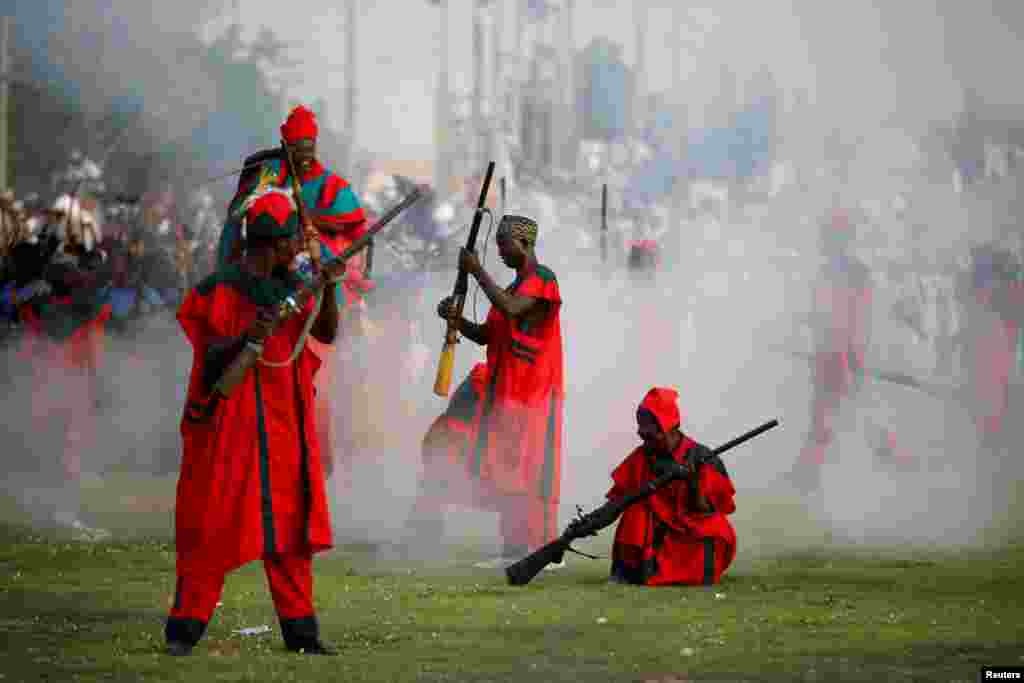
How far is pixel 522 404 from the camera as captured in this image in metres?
13.5

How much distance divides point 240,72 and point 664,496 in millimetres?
18585

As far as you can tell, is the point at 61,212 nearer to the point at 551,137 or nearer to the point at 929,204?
the point at 929,204

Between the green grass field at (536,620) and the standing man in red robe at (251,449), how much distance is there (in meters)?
0.32

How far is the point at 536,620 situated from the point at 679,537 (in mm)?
1739

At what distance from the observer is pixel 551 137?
263ft

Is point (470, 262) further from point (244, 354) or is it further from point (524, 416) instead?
point (244, 354)

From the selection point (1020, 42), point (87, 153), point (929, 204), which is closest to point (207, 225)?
point (87, 153)

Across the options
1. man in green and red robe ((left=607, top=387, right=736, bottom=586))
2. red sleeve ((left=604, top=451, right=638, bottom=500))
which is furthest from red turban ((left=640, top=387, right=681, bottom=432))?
red sleeve ((left=604, top=451, right=638, bottom=500))

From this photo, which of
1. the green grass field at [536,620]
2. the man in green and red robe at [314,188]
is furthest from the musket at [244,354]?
the man in green and red robe at [314,188]

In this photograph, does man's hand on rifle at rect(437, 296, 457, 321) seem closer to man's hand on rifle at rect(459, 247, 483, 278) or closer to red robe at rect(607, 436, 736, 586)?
man's hand on rifle at rect(459, 247, 483, 278)

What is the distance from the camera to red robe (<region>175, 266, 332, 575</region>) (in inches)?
388

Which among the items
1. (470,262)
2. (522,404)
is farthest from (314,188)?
(522,404)

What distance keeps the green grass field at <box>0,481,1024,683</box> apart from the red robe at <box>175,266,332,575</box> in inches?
18.5

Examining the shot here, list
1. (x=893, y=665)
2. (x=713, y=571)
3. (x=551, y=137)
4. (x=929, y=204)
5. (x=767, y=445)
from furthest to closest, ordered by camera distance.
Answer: (x=551, y=137) < (x=929, y=204) < (x=767, y=445) < (x=713, y=571) < (x=893, y=665)
